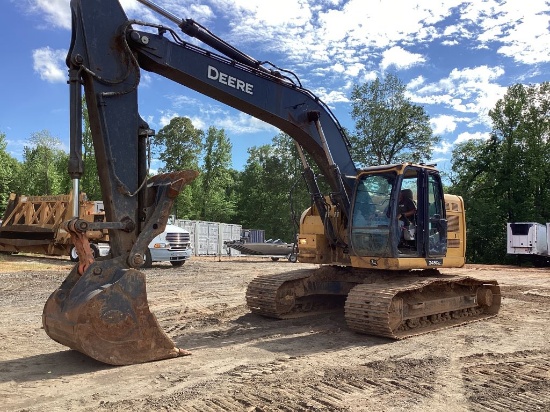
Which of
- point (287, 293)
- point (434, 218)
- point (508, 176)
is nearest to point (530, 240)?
point (508, 176)

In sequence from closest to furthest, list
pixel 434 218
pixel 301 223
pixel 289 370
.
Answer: pixel 289 370 < pixel 434 218 < pixel 301 223

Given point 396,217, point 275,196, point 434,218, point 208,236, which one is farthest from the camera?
point 275,196

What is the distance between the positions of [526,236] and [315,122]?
83.6ft

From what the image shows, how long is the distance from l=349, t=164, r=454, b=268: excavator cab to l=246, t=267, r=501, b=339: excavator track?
0.47 m

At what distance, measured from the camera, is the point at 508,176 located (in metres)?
39.5

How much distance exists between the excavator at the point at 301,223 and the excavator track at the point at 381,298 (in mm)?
21

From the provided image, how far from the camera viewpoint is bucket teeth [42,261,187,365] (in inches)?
191

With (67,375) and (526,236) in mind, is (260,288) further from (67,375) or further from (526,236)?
(526,236)

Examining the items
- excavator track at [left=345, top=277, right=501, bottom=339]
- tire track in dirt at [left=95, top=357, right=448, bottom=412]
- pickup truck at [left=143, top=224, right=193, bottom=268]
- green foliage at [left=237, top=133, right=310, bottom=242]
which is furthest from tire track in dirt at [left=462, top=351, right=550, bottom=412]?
green foliage at [left=237, top=133, right=310, bottom=242]

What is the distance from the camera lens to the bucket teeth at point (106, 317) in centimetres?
485

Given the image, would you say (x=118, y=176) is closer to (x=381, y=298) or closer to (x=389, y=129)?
(x=381, y=298)

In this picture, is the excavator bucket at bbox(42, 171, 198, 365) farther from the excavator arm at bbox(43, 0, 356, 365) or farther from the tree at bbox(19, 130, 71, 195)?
the tree at bbox(19, 130, 71, 195)

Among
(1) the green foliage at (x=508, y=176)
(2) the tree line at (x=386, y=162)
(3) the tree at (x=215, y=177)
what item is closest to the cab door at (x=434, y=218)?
(2) the tree line at (x=386, y=162)

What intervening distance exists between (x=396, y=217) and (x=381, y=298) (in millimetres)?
1300
